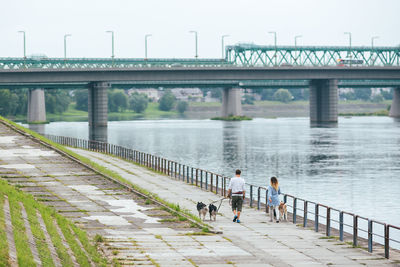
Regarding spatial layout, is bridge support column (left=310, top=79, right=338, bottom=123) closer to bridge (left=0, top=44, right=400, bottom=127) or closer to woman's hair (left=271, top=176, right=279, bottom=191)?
bridge (left=0, top=44, right=400, bottom=127)

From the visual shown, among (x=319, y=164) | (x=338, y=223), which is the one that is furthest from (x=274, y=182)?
(x=319, y=164)

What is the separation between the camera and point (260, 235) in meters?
23.7

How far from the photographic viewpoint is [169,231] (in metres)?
23.7

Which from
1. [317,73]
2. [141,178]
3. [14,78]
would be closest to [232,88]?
[317,73]

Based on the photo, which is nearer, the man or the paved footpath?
the paved footpath

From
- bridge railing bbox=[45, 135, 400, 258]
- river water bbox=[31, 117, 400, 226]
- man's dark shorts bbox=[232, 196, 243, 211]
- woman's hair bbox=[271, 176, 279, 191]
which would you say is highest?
woman's hair bbox=[271, 176, 279, 191]

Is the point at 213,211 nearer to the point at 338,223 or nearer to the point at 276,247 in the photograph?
the point at 276,247

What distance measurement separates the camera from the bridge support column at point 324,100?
16488 centimetres

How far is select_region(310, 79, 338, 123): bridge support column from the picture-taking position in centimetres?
16488

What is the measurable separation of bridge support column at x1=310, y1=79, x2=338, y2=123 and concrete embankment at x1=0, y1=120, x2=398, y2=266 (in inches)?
5031

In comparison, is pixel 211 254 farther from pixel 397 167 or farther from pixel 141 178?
pixel 397 167

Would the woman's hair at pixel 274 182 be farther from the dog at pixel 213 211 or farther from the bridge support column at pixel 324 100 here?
the bridge support column at pixel 324 100

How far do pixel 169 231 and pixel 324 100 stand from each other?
150 meters

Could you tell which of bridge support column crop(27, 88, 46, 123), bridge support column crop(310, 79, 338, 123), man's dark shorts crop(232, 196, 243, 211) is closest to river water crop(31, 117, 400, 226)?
man's dark shorts crop(232, 196, 243, 211)
